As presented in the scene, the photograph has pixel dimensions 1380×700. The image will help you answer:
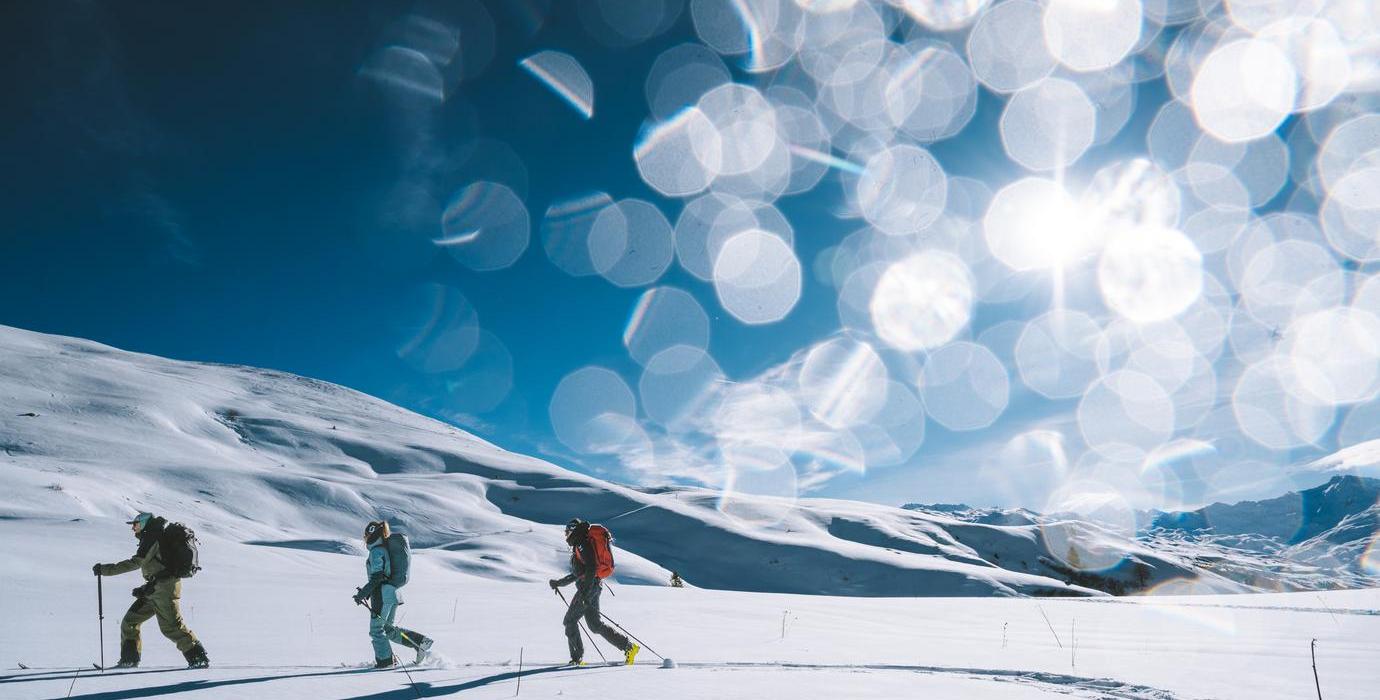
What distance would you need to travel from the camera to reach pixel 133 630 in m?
7.80

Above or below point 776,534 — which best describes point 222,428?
above

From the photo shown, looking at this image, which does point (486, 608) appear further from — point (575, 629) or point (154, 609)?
point (154, 609)

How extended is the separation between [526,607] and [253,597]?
5650 millimetres

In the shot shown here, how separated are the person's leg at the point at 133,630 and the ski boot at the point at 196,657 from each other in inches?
24.3

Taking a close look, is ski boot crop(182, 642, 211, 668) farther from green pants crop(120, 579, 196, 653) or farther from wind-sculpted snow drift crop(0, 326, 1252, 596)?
wind-sculpted snow drift crop(0, 326, 1252, 596)

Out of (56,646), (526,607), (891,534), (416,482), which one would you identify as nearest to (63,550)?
(56,646)

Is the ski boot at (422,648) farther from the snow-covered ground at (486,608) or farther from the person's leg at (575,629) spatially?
the person's leg at (575,629)

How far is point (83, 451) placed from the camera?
36.7 metres

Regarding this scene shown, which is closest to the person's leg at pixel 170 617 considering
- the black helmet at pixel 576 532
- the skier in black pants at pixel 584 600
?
the skier in black pants at pixel 584 600

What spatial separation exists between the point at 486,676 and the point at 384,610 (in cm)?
176

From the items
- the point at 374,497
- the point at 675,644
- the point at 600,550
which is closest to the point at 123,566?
the point at 600,550

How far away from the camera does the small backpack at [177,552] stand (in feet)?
26.0

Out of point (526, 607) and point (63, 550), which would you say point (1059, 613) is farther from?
point (63, 550)

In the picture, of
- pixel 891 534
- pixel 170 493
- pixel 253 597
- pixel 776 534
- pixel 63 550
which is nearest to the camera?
pixel 253 597
